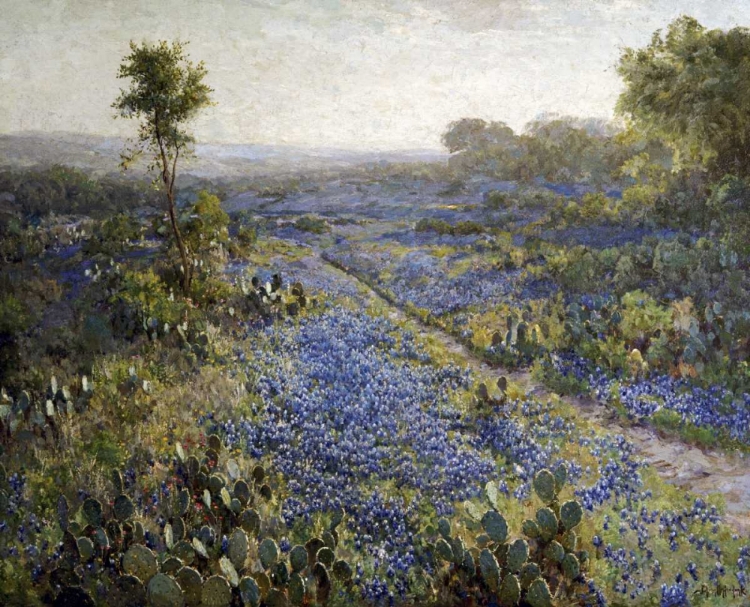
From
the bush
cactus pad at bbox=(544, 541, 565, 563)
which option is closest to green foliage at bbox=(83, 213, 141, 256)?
cactus pad at bbox=(544, 541, 565, 563)

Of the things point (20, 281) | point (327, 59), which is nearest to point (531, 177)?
point (327, 59)

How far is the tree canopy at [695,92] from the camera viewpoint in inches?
388

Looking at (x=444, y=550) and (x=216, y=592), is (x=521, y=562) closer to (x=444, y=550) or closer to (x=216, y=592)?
(x=444, y=550)

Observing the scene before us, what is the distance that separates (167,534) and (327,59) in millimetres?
6971

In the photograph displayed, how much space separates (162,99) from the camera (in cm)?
780

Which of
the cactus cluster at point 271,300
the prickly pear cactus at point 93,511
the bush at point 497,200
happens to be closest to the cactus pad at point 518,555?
the prickly pear cactus at point 93,511

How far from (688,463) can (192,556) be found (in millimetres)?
4592

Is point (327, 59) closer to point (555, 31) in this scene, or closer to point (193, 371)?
point (555, 31)

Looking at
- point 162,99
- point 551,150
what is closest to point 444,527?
point 162,99

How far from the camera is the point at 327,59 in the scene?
8.49m

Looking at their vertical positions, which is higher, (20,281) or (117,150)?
(117,150)

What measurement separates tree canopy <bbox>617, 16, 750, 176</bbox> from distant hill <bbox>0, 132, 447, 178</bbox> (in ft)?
13.1

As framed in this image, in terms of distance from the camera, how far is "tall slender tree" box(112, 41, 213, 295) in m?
7.59

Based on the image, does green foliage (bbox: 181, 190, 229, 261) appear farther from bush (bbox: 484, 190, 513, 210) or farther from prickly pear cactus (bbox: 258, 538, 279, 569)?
bush (bbox: 484, 190, 513, 210)
